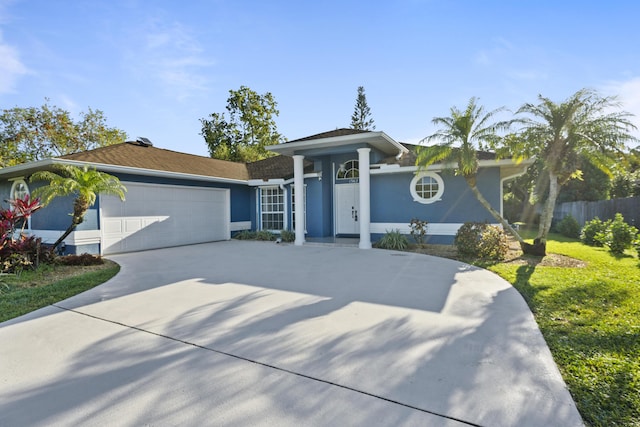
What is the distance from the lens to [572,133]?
28.2ft

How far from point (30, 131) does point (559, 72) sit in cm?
3311

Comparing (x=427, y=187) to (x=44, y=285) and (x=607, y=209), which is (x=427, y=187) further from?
(x=44, y=285)

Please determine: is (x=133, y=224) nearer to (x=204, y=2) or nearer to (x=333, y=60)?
(x=204, y=2)

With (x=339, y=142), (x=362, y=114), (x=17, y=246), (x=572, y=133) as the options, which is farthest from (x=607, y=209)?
(x=362, y=114)

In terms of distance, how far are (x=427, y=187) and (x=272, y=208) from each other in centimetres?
720

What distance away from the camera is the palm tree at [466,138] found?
942cm

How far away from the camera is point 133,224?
11109 mm

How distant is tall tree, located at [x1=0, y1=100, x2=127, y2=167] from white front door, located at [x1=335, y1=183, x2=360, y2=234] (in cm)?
2475

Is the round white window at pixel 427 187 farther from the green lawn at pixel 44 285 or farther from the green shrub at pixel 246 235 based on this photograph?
the green lawn at pixel 44 285

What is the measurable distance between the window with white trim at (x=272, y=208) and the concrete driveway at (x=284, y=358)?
28.8 ft

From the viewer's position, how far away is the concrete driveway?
2.41m

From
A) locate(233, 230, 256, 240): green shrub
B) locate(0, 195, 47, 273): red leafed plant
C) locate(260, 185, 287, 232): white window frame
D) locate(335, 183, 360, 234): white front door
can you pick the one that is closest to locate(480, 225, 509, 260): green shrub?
locate(335, 183, 360, 234): white front door

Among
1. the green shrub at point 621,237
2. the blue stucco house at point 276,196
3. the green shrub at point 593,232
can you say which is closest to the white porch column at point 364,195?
the blue stucco house at point 276,196

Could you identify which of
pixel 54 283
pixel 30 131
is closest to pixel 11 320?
pixel 54 283
